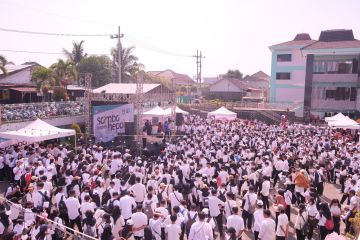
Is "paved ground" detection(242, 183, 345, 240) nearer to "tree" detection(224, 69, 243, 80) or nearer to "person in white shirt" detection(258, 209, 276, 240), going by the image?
"person in white shirt" detection(258, 209, 276, 240)

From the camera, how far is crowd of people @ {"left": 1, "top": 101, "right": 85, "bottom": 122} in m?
17.6

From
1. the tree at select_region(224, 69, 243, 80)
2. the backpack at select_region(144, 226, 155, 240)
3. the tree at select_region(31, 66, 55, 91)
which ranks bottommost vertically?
the backpack at select_region(144, 226, 155, 240)

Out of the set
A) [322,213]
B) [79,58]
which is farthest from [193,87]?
[322,213]

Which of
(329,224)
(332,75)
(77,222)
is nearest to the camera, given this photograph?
(329,224)

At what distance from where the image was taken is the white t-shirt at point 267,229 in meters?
7.16

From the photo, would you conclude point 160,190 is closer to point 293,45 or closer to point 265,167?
point 265,167

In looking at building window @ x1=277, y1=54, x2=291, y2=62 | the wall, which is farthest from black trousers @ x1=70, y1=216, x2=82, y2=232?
building window @ x1=277, y1=54, x2=291, y2=62

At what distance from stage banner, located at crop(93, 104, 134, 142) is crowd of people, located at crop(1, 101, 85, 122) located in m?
2.49

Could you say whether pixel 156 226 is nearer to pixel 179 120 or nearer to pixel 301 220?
pixel 301 220

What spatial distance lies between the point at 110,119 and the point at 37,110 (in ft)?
13.8

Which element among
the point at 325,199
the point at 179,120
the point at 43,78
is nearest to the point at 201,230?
the point at 325,199

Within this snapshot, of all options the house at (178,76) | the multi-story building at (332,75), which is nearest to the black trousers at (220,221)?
the multi-story building at (332,75)

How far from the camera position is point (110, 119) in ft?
69.4

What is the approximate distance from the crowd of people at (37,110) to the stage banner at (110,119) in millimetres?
2486
